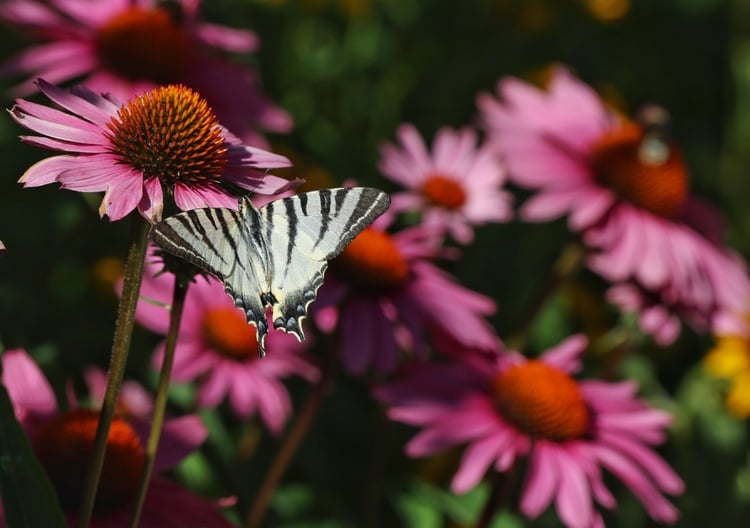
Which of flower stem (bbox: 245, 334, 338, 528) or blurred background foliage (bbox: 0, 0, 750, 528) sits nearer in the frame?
flower stem (bbox: 245, 334, 338, 528)

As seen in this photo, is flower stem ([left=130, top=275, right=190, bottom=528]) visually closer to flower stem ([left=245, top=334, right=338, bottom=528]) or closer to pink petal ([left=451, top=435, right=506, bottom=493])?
flower stem ([left=245, top=334, right=338, bottom=528])

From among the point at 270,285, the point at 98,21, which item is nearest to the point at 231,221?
the point at 270,285

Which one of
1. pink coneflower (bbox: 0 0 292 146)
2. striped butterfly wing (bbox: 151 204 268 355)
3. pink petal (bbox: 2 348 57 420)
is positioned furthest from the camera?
pink coneflower (bbox: 0 0 292 146)

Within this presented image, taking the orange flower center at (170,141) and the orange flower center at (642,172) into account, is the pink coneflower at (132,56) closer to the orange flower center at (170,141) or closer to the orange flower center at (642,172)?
the orange flower center at (642,172)

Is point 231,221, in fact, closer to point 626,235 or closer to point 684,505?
point 626,235

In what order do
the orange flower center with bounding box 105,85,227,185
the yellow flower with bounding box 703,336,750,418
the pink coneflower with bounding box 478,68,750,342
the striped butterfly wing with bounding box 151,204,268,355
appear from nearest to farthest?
the striped butterfly wing with bounding box 151,204,268,355 → the orange flower center with bounding box 105,85,227,185 → the pink coneflower with bounding box 478,68,750,342 → the yellow flower with bounding box 703,336,750,418

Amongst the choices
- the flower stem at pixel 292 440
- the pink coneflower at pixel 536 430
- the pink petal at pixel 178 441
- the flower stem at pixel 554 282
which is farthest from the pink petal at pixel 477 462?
the flower stem at pixel 554 282

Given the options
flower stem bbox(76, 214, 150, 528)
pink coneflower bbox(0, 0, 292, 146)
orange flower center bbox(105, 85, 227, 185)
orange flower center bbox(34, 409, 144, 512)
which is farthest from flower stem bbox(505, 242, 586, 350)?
flower stem bbox(76, 214, 150, 528)
